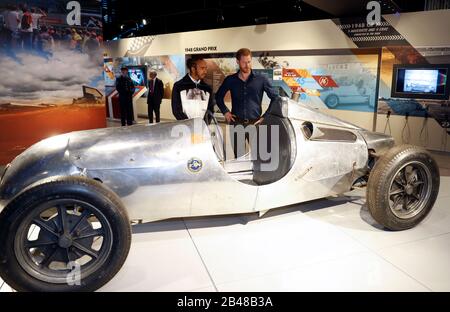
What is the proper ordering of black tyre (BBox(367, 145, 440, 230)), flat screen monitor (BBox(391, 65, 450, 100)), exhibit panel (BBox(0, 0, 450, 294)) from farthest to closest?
1. flat screen monitor (BBox(391, 65, 450, 100))
2. black tyre (BBox(367, 145, 440, 230))
3. exhibit panel (BBox(0, 0, 450, 294))

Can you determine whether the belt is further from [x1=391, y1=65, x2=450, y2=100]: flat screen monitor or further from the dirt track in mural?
[x1=391, y1=65, x2=450, y2=100]: flat screen monitor

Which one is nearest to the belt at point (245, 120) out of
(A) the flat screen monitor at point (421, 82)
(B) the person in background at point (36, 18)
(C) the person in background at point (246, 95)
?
(C) the person in background at point (246, 95)

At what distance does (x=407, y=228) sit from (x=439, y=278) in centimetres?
87

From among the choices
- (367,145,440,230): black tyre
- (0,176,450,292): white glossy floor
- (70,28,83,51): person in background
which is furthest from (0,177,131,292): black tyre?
(70,28,83,51): person in background

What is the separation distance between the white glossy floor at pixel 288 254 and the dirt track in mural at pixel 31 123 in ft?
12.0

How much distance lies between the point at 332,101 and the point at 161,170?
21.7 feet

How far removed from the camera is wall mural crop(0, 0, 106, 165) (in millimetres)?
5809

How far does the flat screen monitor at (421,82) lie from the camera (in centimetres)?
698

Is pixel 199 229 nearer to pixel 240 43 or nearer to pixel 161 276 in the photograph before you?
pixel 161 276

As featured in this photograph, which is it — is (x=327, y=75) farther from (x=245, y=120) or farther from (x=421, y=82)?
(x=245, y=120)

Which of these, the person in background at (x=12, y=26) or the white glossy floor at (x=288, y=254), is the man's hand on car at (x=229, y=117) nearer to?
the white glossy floor at (x=288, y=254)

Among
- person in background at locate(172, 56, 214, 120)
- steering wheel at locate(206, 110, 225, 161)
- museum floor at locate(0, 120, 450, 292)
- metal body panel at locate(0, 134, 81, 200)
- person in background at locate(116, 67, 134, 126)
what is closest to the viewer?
museum floor at locate(0, 120, 450, 292)

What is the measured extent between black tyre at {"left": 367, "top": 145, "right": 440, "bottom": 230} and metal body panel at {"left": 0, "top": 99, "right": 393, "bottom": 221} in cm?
56

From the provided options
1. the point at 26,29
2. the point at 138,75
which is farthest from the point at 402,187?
the point at 138,75
